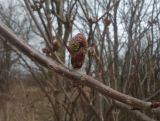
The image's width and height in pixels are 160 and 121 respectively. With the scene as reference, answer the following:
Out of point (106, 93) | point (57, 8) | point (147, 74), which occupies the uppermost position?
point (57, 8)

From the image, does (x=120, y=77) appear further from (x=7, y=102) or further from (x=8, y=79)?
(x=7, y=102)

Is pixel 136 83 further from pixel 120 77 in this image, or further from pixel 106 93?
pixel 106 93

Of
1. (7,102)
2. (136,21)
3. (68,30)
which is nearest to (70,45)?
(68,30)

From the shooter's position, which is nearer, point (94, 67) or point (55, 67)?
point (55, 67)

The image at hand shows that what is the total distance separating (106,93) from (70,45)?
0.51 ft

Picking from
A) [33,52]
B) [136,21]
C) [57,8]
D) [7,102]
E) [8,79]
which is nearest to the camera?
[33,52]

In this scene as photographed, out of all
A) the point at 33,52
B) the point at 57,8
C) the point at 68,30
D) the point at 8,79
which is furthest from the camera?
the point at 8,79

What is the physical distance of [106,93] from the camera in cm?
74

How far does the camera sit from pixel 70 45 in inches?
33.0

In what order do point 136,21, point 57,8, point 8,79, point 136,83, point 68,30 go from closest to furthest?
point 68,30
point 57,8
point 136,83
point 136,21
point 8,79

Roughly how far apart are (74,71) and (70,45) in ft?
0.38

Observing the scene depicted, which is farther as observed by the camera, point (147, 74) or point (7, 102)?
point (7, 102)

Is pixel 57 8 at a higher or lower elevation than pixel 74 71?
higher

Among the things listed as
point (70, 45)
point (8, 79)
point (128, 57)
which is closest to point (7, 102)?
point (8, 79)
